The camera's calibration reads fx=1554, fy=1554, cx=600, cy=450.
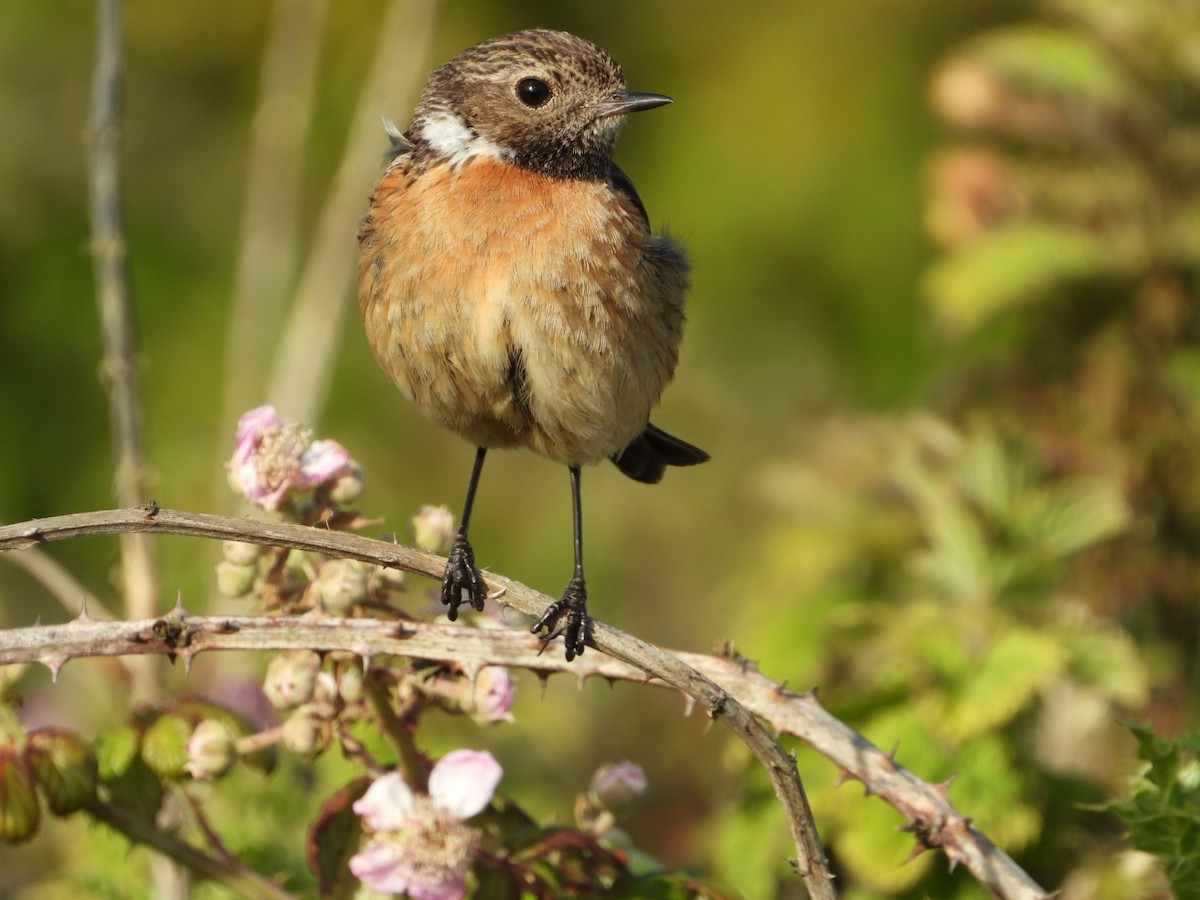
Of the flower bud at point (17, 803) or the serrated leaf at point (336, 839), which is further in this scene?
the serrated leaf at point (336, 839)

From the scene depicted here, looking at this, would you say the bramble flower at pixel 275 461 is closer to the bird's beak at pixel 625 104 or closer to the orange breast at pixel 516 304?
the orange breast at pixel 516 304

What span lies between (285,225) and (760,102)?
2438 millimetres

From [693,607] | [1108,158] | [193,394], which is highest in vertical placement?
[1108,158]

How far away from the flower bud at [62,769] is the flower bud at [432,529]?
2.37 feet

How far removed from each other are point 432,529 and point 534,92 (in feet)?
4.83

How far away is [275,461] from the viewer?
271 cm

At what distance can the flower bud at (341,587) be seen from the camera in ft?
8.35

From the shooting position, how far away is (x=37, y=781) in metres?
2.42

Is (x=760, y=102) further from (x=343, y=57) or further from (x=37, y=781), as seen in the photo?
(x=37, y=781)

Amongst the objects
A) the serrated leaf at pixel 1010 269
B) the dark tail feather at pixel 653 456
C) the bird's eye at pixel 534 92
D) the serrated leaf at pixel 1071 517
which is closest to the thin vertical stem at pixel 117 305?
the bird's eye at pixel 534 92

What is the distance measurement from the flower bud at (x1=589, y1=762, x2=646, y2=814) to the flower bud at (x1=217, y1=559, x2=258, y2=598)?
74 centimetres

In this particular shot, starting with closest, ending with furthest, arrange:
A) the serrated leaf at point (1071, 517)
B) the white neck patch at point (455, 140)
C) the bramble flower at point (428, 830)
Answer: the bramble flower at point (428, 830) → the white neck patch at point (455, 140) → the serrated leaf at point (1071, 517)

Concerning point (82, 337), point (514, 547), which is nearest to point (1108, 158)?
point (514, 547)

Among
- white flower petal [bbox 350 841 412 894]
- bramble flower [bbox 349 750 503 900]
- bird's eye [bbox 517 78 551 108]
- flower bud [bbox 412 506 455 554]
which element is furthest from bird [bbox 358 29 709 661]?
white flower petal [bbox 350 841 412 894]
